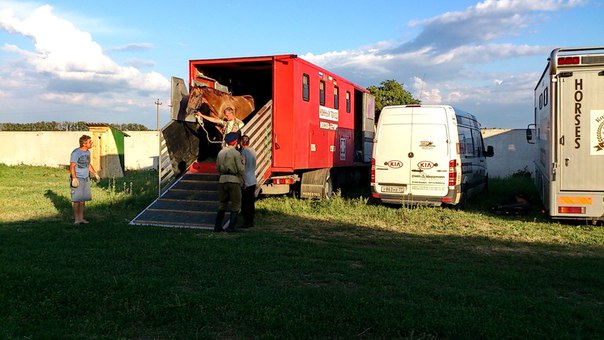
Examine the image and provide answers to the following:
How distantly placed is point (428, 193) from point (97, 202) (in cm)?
813

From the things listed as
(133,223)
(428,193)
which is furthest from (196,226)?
(428,193)

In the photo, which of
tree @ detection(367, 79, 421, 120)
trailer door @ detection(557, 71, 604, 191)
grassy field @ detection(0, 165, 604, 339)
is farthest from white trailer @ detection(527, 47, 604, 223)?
tree @ detection(367, 79, 421, 120)

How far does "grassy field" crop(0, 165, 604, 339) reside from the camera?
175 inches

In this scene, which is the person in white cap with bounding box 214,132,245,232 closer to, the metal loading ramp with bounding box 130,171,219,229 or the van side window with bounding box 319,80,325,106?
the metal loading ramp with bounding box 130,171,219,229

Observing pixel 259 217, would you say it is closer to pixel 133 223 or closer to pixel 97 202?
pixel 133 223

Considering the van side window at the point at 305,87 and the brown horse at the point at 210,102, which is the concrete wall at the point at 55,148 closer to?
the brown horse at the point at 210,102

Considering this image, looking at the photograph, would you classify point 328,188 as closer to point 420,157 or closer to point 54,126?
point 420,157

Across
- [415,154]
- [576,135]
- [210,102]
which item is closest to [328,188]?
[415,154]

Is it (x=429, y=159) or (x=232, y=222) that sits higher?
(x=429, y=159)

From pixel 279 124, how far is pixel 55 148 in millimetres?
24273

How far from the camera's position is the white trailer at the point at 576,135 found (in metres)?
9.98

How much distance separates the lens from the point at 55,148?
31.4 metres

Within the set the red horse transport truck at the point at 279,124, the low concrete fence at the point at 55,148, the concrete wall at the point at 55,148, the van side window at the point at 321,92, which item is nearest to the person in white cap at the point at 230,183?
the red horse transport truck at the point at 279,124

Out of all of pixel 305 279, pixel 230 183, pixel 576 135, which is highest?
pixel 576 135
